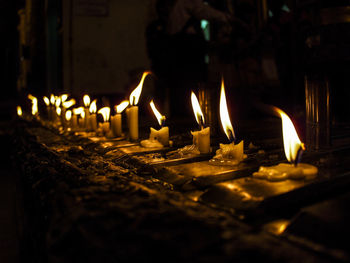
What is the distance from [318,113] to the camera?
7.95ft

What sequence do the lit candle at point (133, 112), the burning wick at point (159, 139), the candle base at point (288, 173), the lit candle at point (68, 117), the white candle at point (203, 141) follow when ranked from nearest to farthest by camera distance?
the candle base at point (288, 173) < the white candle at point (203, 141) < the burning wick at point (159, 139) < the lit candle at point (133, 112) < the lit candle at point (68, 117)

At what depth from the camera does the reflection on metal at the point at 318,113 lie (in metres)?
2.37

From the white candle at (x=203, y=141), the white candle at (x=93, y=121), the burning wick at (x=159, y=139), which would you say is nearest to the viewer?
the white candle at (x=203, y=141)

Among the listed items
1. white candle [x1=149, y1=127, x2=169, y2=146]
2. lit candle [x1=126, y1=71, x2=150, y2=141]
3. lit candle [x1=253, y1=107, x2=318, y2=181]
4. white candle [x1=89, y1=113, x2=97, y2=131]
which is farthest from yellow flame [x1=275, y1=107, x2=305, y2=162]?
white candle [x1=89, y1=113, x2=97, y2=131]

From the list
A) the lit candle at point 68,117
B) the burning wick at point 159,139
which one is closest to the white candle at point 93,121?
the lit candle at point 68,117

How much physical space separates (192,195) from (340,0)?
405cm

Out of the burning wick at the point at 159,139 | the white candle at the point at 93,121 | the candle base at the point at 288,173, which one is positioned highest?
the white candle at the point at 93,121

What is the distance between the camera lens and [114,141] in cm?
318

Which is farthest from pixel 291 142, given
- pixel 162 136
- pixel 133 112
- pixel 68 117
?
pixel 68 117

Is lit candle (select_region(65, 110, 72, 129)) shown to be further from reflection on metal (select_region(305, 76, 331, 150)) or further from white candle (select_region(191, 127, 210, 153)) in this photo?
reflection on metal (select_region(305, 76, 331, 150))

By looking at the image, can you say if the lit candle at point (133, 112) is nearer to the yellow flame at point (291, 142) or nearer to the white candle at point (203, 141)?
the white candle at point (203, 141)

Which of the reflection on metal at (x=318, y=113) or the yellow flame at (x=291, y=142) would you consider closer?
the yellow flame at (x=291, y=142)

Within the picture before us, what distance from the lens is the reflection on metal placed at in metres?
2.37

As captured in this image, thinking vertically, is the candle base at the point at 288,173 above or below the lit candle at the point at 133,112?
below
